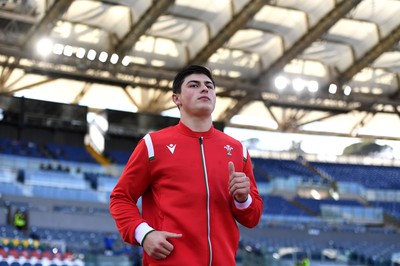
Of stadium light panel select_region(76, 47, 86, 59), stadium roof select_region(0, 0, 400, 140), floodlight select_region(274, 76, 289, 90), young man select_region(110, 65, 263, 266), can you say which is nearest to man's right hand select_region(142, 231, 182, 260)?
young man select_region(110, 65, 263, 266)

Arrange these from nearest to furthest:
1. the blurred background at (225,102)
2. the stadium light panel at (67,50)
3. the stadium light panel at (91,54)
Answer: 1. the blurred background at (225,102)
2. the stadium light panel at (67,50)
3. the stadium light panel at (91,54)

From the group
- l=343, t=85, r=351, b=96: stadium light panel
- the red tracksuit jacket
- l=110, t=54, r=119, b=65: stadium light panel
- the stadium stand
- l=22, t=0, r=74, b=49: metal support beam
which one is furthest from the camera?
l=343, t=85, r=351, b=96: stadium light panel

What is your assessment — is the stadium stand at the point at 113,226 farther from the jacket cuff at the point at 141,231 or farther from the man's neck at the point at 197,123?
the jacket cuff at the point at 141,231

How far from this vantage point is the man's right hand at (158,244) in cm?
318

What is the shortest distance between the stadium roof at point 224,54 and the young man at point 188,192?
21.5 metres

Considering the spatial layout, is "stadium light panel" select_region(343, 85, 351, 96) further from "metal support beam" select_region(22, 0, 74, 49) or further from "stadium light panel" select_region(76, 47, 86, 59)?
"metal support beam" select_region(22, 0, 74, 49)

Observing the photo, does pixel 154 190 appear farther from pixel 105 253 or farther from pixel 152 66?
pixel 152 66

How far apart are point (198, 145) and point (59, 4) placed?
22381mm

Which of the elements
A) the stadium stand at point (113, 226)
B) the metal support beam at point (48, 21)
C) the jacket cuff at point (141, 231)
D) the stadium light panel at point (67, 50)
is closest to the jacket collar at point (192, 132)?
the jacket cuff at point (141, 231)

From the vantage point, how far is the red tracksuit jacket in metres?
3.30

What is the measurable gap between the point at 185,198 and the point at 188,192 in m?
0.03

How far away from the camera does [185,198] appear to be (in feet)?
11.0

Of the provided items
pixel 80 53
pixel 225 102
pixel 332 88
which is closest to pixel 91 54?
pixel 80 53

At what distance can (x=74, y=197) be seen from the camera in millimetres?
26375
